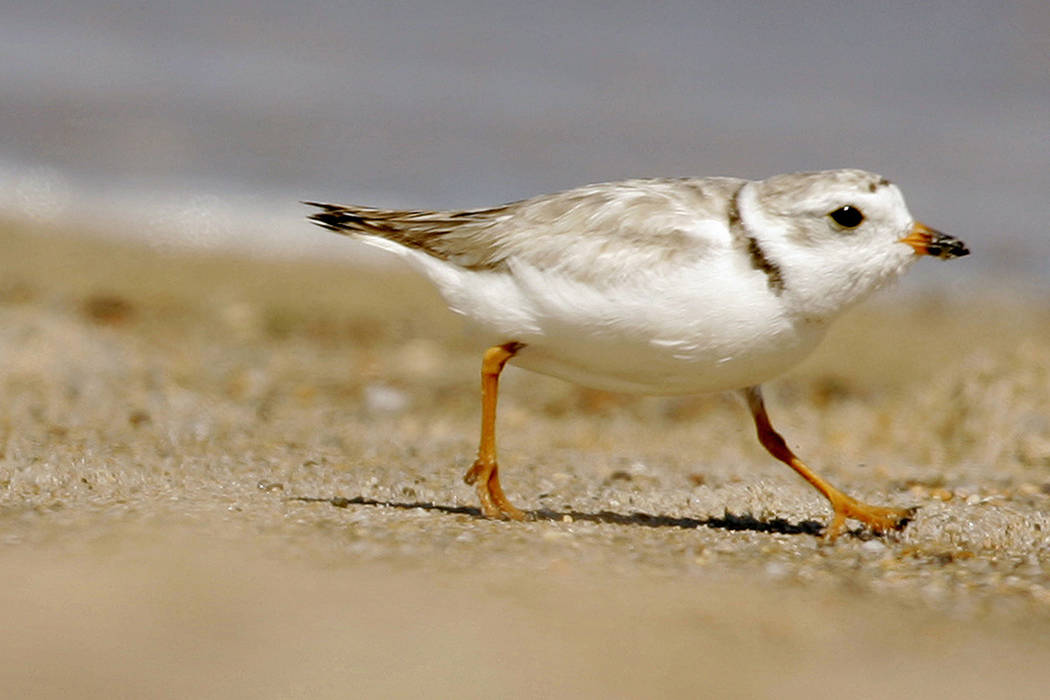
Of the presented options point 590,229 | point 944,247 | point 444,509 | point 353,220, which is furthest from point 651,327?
point 353,220

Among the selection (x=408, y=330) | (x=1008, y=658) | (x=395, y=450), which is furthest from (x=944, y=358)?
(x=1008, y=658)

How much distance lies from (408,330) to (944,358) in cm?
339

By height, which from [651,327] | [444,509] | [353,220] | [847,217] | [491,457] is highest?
[847,217]

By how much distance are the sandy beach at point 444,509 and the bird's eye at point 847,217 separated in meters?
1.07

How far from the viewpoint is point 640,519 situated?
546cm

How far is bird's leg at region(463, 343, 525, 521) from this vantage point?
17.0 feet

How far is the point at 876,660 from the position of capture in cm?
365

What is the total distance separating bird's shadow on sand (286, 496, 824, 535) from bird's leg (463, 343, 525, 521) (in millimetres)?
104

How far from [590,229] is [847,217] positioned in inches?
33.4

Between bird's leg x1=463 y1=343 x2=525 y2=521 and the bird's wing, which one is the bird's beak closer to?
the bird's wing

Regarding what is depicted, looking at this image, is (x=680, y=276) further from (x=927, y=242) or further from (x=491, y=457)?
(x=491, y=457)

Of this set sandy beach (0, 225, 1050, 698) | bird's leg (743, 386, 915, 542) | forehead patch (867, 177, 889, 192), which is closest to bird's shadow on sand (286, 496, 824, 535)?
sandy beach (0, 225, 1050, 698)

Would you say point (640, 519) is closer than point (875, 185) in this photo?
No

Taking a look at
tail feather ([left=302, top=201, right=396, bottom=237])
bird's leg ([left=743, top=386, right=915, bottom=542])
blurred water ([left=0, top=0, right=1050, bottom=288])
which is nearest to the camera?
bird's leg ([left=743, top=386, right=915, bottom=542])
